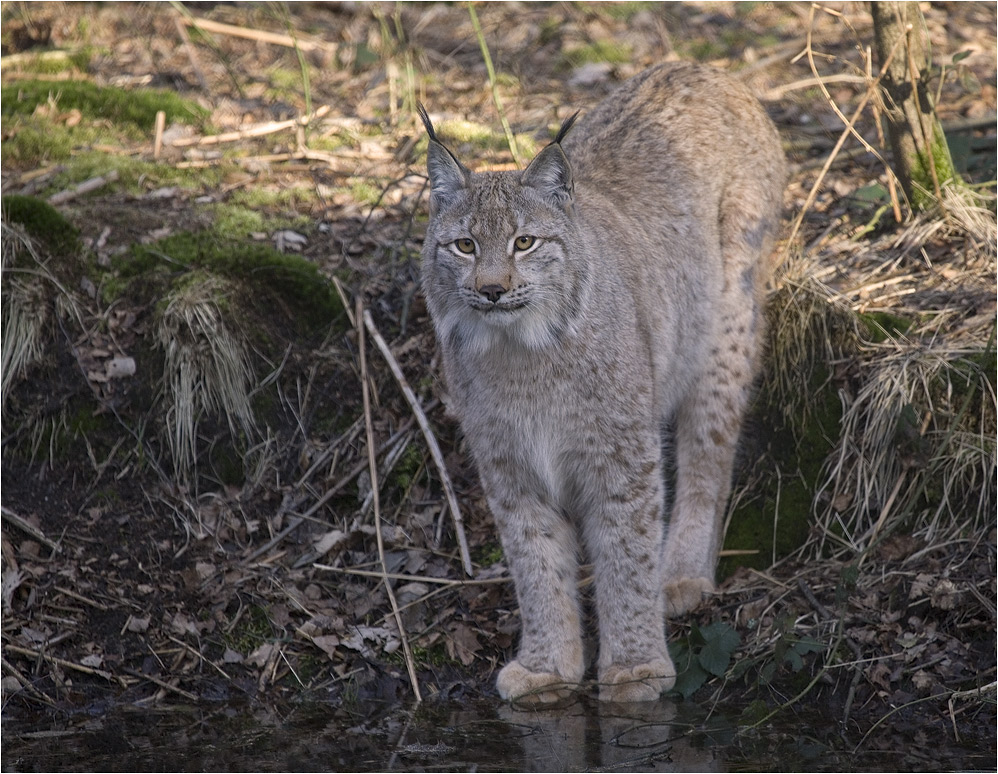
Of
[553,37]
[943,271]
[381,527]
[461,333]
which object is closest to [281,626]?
[381,527]

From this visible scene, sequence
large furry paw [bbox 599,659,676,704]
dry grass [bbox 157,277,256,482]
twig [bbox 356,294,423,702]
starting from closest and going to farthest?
large furry paw [bbox 599,659,676,704], twig [bbox 356,294,423,702], dry grass [bbox 157,277,256,482]

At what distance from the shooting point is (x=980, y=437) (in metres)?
4.55

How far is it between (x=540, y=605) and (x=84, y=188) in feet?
12.5

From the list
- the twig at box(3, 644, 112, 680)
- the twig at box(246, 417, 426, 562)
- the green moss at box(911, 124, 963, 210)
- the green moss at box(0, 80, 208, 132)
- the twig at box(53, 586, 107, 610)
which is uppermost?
the green moss at box(0, 80, 208, 132)

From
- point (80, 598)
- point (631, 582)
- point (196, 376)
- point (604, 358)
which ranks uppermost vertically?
point (604, 358)

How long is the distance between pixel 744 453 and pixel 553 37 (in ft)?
15.4

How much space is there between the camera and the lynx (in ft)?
13.2

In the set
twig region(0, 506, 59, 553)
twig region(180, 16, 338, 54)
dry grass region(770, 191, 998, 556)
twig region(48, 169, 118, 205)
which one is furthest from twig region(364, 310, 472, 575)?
twig region(180, 16, 338, 54)

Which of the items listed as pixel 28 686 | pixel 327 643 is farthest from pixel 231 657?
pixel 28 686

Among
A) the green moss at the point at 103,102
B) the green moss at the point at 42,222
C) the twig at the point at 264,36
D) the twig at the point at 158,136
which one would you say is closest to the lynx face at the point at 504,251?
the green moss at the point at 42,222

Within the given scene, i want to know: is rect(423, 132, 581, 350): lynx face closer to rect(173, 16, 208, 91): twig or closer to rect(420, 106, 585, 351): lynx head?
rect(420, 106, 585, 351): lynx head

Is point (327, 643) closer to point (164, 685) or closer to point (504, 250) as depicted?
point (164, 685)

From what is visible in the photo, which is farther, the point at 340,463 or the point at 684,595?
the point at 340,463

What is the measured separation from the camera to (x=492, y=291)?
148 inches
